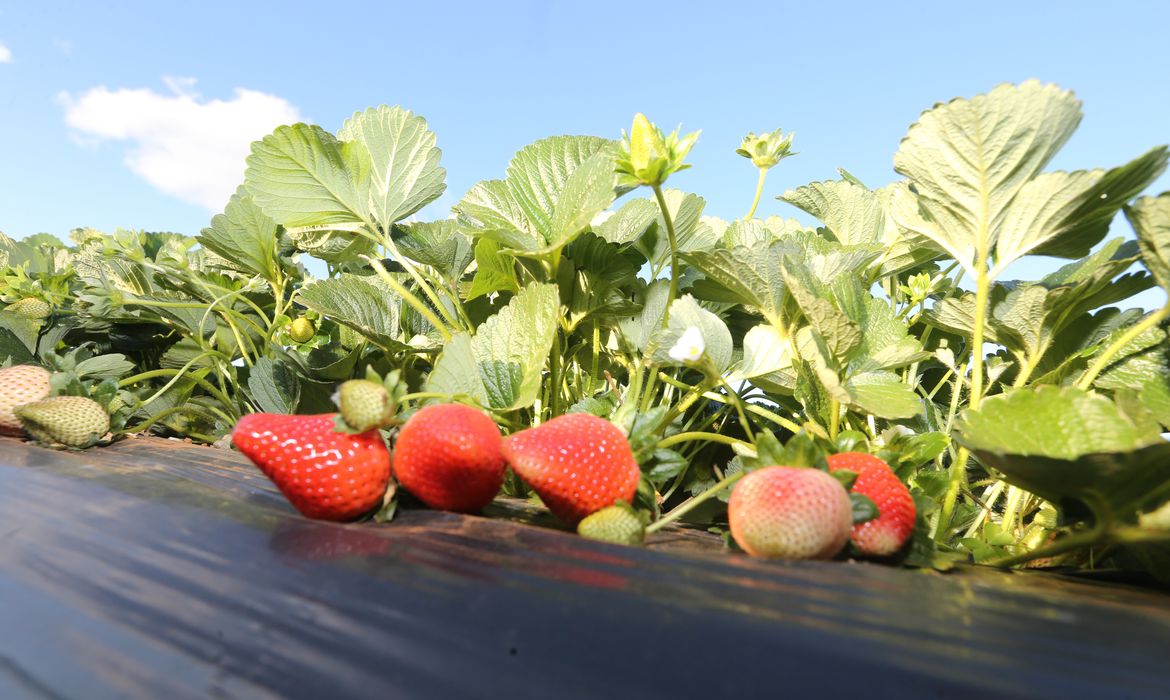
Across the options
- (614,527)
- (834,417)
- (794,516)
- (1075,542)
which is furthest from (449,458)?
(1075,542)

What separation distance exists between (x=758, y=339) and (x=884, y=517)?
239 millimetres

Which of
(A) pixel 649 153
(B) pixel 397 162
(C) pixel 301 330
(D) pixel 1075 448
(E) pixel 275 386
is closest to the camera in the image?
(D) pixel 1075 448

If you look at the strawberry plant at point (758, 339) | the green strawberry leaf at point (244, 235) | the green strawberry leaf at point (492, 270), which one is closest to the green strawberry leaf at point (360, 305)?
the strawberry plant at point (758, 339)

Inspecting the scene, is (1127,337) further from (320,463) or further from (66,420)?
(66,420)

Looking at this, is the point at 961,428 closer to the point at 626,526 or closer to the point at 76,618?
the point at 626,526

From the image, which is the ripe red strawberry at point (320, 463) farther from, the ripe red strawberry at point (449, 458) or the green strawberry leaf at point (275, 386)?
the green strawberry leaf at point (275, 386)

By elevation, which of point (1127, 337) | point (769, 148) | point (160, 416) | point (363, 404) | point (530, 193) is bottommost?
point (160, 416)

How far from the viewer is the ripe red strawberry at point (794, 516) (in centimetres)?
52

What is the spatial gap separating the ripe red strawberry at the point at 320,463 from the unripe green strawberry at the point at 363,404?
0.02 meters

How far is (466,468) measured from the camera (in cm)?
59

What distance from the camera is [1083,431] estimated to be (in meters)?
0.51

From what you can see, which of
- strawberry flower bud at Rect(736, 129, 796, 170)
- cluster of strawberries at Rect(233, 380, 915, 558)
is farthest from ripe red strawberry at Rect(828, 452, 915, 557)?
strawberry flower bud at Rect(736, 129, 796, 170)

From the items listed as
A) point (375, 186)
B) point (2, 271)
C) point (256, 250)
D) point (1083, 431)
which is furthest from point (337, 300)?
point (2, 271)

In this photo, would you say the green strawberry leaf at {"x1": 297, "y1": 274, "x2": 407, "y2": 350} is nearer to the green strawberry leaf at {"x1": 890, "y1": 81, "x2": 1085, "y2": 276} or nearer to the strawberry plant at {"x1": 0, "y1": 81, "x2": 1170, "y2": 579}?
the strawberry plant at {"x1": 0, "y1": 81, "x2": 1170, "y2": 579}
